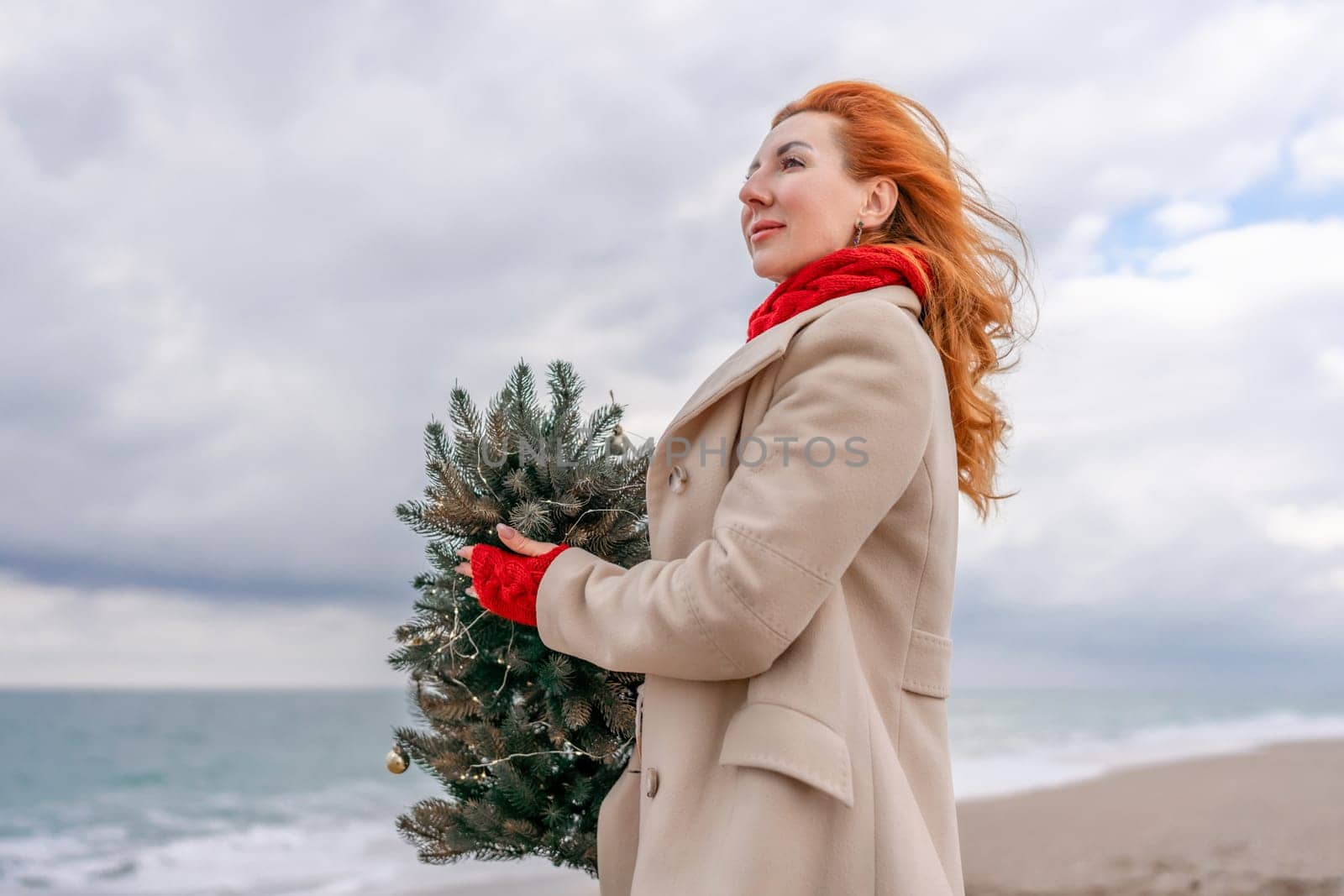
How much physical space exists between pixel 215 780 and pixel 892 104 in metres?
18.4

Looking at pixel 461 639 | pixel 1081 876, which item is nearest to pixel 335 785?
pixel 1081 876

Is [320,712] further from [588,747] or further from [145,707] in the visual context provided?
[588,747]

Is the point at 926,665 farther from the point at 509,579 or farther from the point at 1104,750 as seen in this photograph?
the point at 1104,750

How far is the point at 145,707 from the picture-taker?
98.2 feet

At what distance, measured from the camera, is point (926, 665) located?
178 centimetres

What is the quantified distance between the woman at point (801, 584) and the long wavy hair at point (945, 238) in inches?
0.4

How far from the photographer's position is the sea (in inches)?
291

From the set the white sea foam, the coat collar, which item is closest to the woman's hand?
the coat collar

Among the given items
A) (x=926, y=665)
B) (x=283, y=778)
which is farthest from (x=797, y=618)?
(x=283, y=778)

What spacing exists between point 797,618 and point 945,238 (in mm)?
1014

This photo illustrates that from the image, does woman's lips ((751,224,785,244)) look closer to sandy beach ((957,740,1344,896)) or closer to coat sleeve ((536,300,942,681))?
coat sleeve ((536,300,942,681))

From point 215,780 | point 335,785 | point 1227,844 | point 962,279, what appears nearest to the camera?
point 962,279

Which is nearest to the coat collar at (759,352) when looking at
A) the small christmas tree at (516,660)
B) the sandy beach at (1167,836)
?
the small christmas tree at (516,660)

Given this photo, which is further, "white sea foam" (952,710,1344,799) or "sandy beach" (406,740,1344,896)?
"white sea foam" (952,710,1344,799)
